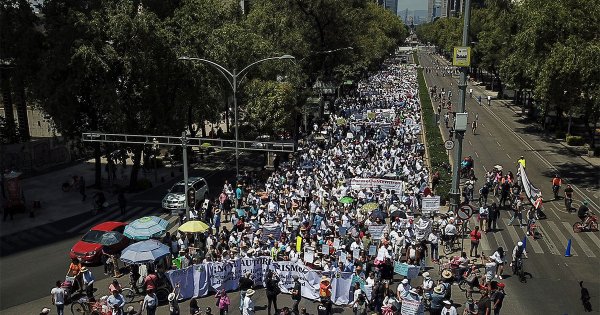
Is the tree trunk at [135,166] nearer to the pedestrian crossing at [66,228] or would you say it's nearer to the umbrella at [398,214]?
the pedestrian crossing at [66,228]

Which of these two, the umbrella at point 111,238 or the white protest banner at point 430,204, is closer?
the umbrella at point 111,238

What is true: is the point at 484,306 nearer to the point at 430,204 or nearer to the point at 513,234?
the point at 430,204

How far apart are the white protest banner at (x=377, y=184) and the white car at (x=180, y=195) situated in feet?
28.6

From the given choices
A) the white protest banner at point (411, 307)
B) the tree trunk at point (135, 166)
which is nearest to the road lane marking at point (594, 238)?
the white protest banner at point (411, 307)

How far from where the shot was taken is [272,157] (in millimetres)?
39750

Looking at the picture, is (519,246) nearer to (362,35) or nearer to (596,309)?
(596,309)

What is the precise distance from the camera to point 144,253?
17859 mm

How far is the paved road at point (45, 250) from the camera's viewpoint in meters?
19.5

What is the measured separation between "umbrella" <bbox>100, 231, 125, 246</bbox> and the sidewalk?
333 inches

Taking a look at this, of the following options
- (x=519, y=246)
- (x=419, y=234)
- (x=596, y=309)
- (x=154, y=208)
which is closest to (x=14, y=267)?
(x=154, y=208)

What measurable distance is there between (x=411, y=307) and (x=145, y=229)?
10.9m

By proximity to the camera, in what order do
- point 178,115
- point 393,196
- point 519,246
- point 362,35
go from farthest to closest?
point 362,35
point 178,115
point 393,196
point 519,246

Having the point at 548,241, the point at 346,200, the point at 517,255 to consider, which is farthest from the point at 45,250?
the point at 548,241

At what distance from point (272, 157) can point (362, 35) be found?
30485 mm
